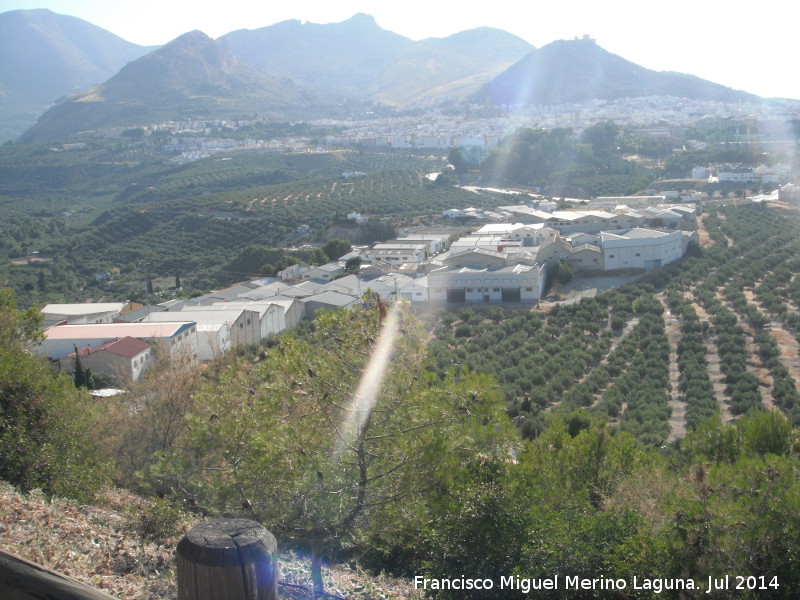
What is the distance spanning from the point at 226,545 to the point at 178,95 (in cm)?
9153

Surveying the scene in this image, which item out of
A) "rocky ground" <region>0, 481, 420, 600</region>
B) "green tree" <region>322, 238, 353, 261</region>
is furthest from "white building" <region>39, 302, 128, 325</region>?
"rocky ground" <region>0, 481, 420, 600</region>

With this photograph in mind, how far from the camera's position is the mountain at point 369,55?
147 meters

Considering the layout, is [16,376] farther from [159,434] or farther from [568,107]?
[568,107]

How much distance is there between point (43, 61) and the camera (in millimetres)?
132250

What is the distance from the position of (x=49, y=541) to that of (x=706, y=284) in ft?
67.0

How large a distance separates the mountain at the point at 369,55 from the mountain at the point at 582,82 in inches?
1081

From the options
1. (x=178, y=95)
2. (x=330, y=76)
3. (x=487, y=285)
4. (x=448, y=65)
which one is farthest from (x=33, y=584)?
(x=330, y=76)

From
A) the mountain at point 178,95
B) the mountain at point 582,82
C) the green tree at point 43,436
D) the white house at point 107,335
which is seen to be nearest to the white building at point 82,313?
the white house at point 107,335

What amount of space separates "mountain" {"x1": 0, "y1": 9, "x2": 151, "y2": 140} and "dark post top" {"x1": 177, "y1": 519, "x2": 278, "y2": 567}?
112157 mm

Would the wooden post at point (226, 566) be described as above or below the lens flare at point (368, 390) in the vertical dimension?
above

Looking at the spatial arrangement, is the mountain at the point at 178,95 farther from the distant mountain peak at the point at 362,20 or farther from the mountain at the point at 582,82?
the distant mountain peak at the point at 362,20

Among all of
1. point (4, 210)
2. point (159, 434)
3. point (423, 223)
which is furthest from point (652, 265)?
point (4, 210)

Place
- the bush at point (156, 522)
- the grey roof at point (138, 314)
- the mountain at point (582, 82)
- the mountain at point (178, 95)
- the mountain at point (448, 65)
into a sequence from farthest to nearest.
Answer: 1. the mountain at point (448, 65)
2. the mountain at point (582, 82)
3. the mountain at point (178, 95)
4. the grey roof at point (138, 314)
5. the bush at point (156, 522)

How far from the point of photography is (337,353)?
423 cm
